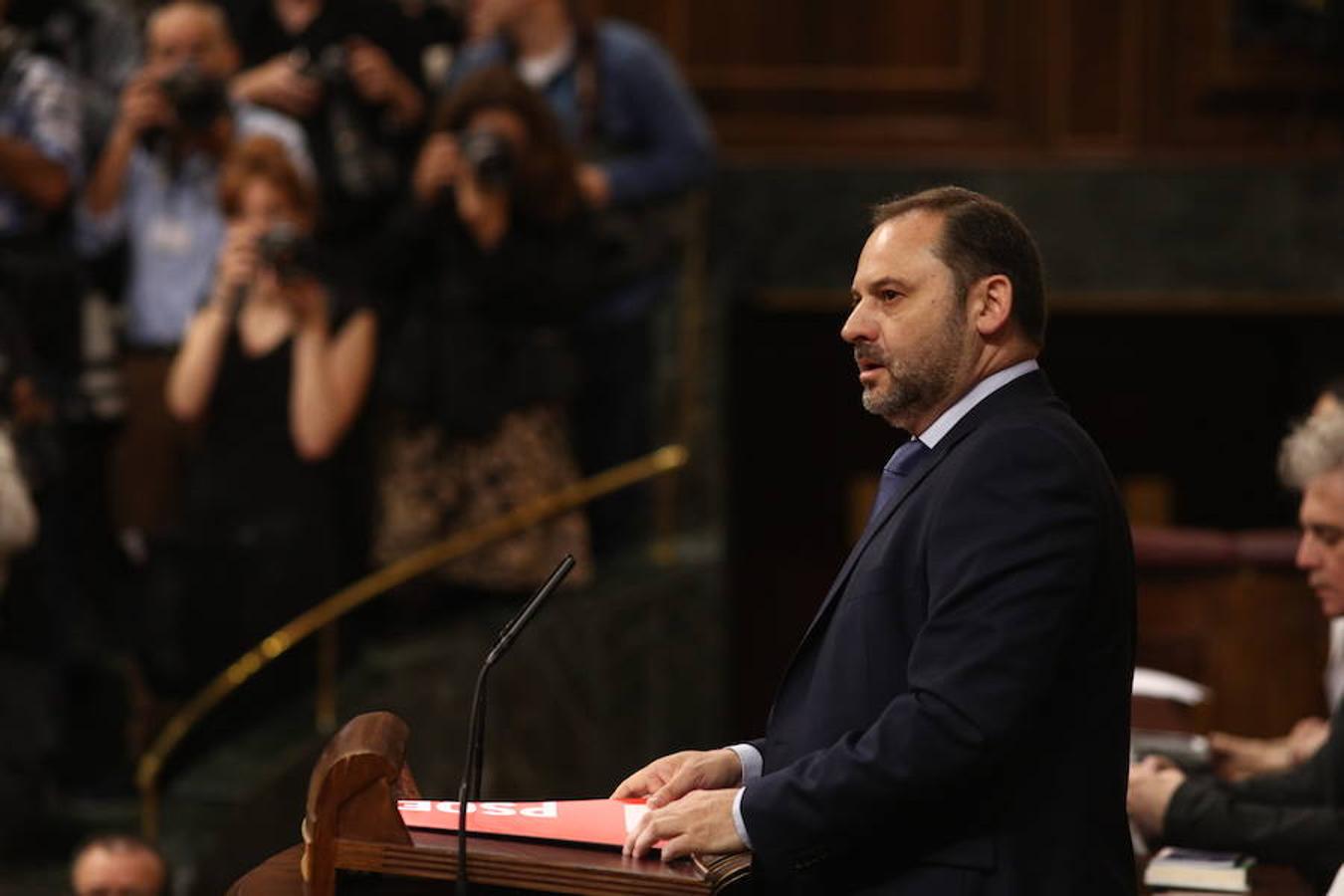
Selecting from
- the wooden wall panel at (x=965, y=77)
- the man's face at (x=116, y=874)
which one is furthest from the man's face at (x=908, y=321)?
the wooden wall panel at (x=965, y=77)

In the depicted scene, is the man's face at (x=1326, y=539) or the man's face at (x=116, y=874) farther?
the man's face at (x=116, y=874)

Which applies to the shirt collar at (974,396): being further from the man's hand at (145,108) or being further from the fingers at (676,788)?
the man's hand at (145,108)

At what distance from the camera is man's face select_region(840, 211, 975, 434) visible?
2459 mm

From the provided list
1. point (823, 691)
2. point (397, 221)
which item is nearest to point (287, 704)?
point (397, 221)

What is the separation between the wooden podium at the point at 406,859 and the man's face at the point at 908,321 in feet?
1.69

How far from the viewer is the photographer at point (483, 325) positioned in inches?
218

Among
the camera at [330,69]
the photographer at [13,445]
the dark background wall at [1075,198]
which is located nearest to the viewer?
the photographer at [13,445]

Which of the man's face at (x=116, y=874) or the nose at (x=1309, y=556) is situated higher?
the nose at (x=1309, y=556)

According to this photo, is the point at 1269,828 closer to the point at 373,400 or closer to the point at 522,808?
the point at 522,808

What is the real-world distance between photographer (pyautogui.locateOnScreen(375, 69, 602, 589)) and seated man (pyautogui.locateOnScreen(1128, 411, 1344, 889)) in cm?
243

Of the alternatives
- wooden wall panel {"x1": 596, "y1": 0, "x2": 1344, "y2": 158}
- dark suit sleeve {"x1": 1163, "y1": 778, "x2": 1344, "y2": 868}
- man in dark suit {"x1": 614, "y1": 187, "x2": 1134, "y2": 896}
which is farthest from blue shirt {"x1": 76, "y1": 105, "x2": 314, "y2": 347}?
man in dark suit {"x1": 614, "y1": 187, "x2": 1134, "y2": 896}

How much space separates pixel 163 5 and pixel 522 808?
411cm

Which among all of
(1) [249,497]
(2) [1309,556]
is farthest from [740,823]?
(1) [249,497]

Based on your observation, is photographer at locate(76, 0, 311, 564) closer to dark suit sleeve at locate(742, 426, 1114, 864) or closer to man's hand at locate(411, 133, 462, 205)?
man's hand at locate(411, 133, 462, 205)
